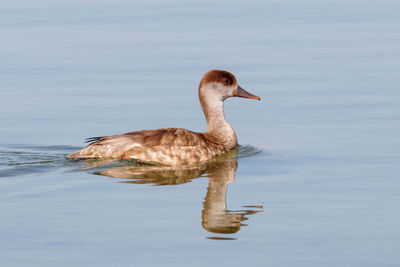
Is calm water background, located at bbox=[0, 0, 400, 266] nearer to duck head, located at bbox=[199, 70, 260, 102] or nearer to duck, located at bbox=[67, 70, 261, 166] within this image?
duck, located at bbox=[67, 70, 261, 166]

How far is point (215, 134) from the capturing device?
12555 millimetres

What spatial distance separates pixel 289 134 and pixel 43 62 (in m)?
6.34

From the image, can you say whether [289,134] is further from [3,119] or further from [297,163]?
[3,119]

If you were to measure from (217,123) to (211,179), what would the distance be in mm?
2251

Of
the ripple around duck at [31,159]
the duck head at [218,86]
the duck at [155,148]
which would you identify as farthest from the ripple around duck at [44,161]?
the duck head at [218,86]

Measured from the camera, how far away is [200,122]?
1367cm

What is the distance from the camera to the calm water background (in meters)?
7.64

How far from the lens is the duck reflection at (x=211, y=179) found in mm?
8445

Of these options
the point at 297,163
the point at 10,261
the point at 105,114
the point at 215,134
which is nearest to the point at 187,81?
the point at 105,114

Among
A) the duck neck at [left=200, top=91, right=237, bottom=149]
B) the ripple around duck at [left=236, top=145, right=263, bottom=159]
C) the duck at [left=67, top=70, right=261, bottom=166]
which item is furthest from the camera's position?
the duck neck at [left=200, top=91, right=237, bottom=149]

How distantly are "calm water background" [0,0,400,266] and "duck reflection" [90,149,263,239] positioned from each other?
0.12 m

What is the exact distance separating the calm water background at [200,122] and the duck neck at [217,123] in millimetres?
281

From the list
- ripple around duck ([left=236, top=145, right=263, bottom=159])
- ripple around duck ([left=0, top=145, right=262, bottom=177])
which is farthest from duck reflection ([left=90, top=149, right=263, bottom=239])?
ripple around duck ([left=0, top=145, right=262, bottom=177])

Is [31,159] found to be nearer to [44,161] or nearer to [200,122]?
[44,161]
